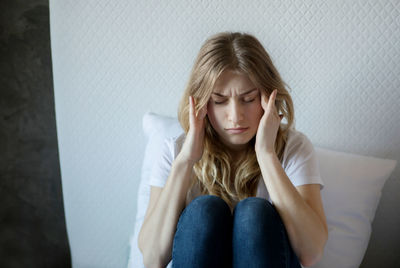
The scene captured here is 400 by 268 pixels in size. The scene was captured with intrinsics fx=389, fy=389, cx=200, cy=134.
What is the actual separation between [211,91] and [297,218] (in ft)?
1.27

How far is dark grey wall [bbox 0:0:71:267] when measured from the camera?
4.92 feet

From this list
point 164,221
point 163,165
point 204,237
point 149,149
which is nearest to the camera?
point 204,237

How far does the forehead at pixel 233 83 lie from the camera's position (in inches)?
40.2

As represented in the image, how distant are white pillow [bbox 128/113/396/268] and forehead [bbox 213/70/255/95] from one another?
326mm

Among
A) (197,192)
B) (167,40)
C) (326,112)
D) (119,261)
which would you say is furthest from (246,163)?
(119,261)

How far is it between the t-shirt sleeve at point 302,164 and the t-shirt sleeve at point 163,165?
13.4 inches

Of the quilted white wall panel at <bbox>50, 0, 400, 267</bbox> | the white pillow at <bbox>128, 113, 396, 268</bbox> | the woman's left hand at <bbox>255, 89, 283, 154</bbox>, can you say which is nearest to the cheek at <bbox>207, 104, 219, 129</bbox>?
the woman's left hand at <bbox>255, 89, 283, 154</bbox>

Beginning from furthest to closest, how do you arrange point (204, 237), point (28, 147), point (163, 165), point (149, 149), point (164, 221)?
point (28, 147) → point (149, 149) → point (163, 165) → point (164, 221) → point (204, 237)

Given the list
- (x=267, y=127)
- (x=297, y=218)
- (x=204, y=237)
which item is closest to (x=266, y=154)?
(x=267, y=127)

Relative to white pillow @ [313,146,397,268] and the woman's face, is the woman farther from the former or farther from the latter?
white pillow @ [313,146,397,268]

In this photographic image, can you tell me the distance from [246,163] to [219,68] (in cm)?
30

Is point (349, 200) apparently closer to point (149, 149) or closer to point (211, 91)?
point (211, 91)

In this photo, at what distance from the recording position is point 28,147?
1.58 m

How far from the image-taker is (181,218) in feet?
3.13
